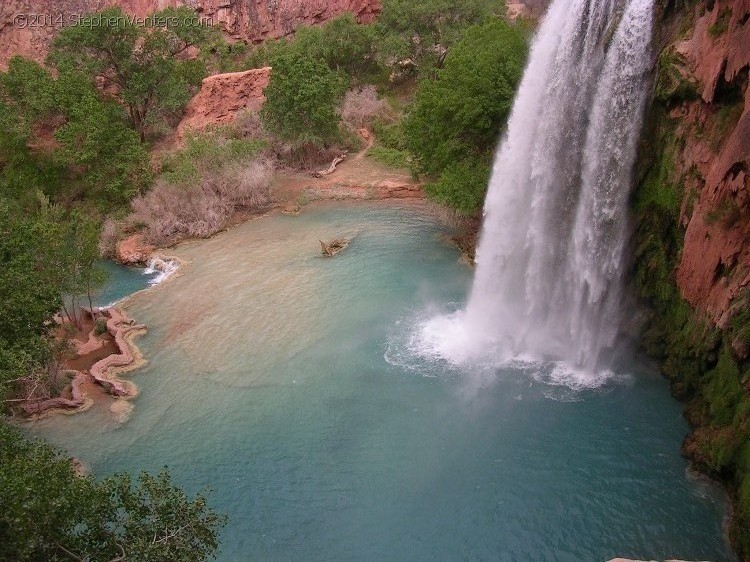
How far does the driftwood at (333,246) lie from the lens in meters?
23.3

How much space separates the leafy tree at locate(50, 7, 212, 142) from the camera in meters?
30.8

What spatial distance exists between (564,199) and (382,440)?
27.3 ft

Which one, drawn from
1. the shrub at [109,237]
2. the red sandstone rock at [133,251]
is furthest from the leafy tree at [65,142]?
the red sandstone rock at [133,251]

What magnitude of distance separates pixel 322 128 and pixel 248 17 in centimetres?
1603

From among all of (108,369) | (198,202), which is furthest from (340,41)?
(108,369)

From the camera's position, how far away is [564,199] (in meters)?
17.2

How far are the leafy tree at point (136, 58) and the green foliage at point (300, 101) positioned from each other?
578 cm

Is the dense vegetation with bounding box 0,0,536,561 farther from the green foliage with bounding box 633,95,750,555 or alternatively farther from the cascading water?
the green foliage with bounding box 633,95,750,555

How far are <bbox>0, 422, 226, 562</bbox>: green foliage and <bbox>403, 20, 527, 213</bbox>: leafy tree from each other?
14.9m

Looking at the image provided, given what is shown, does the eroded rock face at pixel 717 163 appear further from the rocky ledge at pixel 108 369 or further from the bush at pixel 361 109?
the bush at pixel 361 109

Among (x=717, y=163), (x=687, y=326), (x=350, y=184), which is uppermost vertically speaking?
(x=717, y=163)

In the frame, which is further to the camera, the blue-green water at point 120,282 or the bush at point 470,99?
the blue-green water at point 120,282

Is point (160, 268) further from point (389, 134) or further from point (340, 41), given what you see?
point (340, 41)

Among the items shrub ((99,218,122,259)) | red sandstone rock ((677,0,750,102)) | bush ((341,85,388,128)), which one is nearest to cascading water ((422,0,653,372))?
red sandstone rock ((677,0,750,102))
